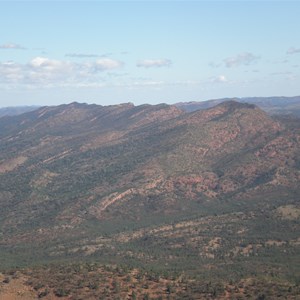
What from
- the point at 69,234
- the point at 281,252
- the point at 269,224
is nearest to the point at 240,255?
the point at 281,252

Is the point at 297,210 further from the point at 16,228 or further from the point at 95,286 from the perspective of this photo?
the point at 95,286

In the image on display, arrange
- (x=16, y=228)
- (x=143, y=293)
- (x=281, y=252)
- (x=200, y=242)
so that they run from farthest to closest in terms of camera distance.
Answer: (x=16, y=228), (x=200, y=242), (x=281, y=252), (x=143, y=293)

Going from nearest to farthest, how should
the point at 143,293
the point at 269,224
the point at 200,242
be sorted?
the point at 143,293 → the point at 200,242 → the point at 269,224

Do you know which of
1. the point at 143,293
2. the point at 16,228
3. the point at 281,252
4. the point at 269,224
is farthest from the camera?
the point at 16,228

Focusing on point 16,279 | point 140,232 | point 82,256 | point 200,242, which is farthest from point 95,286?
point 140,232

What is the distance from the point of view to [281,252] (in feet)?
466

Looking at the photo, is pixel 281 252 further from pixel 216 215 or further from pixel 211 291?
pixel 211 291

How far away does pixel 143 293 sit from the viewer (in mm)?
74062

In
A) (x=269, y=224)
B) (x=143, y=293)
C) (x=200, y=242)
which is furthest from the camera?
(x=269, y=224)

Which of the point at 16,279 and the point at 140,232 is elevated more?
the point at 16,279

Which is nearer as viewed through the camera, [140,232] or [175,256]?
[175,256]

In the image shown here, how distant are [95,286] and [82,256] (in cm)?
7326

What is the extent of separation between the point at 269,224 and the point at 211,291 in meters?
101

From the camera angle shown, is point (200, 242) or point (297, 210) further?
point (297, 210)
